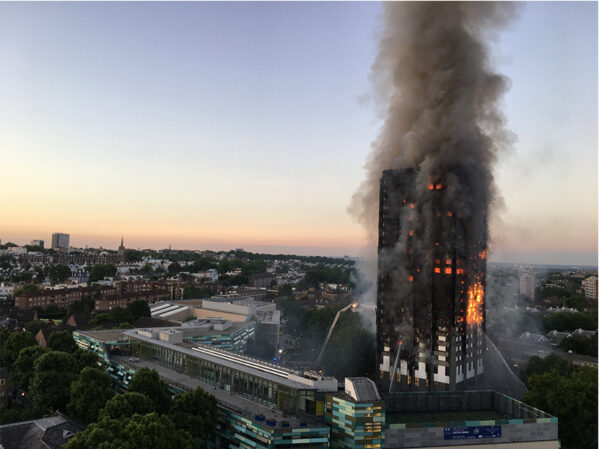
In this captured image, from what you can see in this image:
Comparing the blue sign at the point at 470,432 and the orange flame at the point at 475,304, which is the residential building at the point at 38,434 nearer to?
the blue sign at the point at 470,432

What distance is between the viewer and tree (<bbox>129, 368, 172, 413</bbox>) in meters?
32.3

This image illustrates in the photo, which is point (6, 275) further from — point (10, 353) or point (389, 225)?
point (389, 225)

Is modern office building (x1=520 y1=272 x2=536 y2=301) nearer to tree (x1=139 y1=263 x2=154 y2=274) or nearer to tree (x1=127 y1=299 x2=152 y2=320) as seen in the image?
tree (x1=127 y1=299 x2=152 y2=320)

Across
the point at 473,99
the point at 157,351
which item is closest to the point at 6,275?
the point at 157,351

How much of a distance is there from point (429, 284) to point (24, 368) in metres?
38.3

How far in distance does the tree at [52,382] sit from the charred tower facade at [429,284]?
2937 centimetres

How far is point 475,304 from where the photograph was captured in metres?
49.0

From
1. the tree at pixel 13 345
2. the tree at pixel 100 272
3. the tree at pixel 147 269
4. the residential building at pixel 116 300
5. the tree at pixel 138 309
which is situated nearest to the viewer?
the tree at pixel 13 345

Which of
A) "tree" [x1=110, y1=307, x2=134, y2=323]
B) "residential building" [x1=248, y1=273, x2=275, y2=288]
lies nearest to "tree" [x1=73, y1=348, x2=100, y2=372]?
"tree" [x1=110, y1=307, x2=134, y2=323]

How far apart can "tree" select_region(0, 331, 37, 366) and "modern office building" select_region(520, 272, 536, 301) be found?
326 ft

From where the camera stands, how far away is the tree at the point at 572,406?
114 ft

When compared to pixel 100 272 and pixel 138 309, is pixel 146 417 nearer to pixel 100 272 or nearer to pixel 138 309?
pixel 138 309

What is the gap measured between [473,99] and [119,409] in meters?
42.1

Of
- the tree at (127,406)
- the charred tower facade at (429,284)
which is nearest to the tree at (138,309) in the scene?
the charred tower facade at (429,284)
